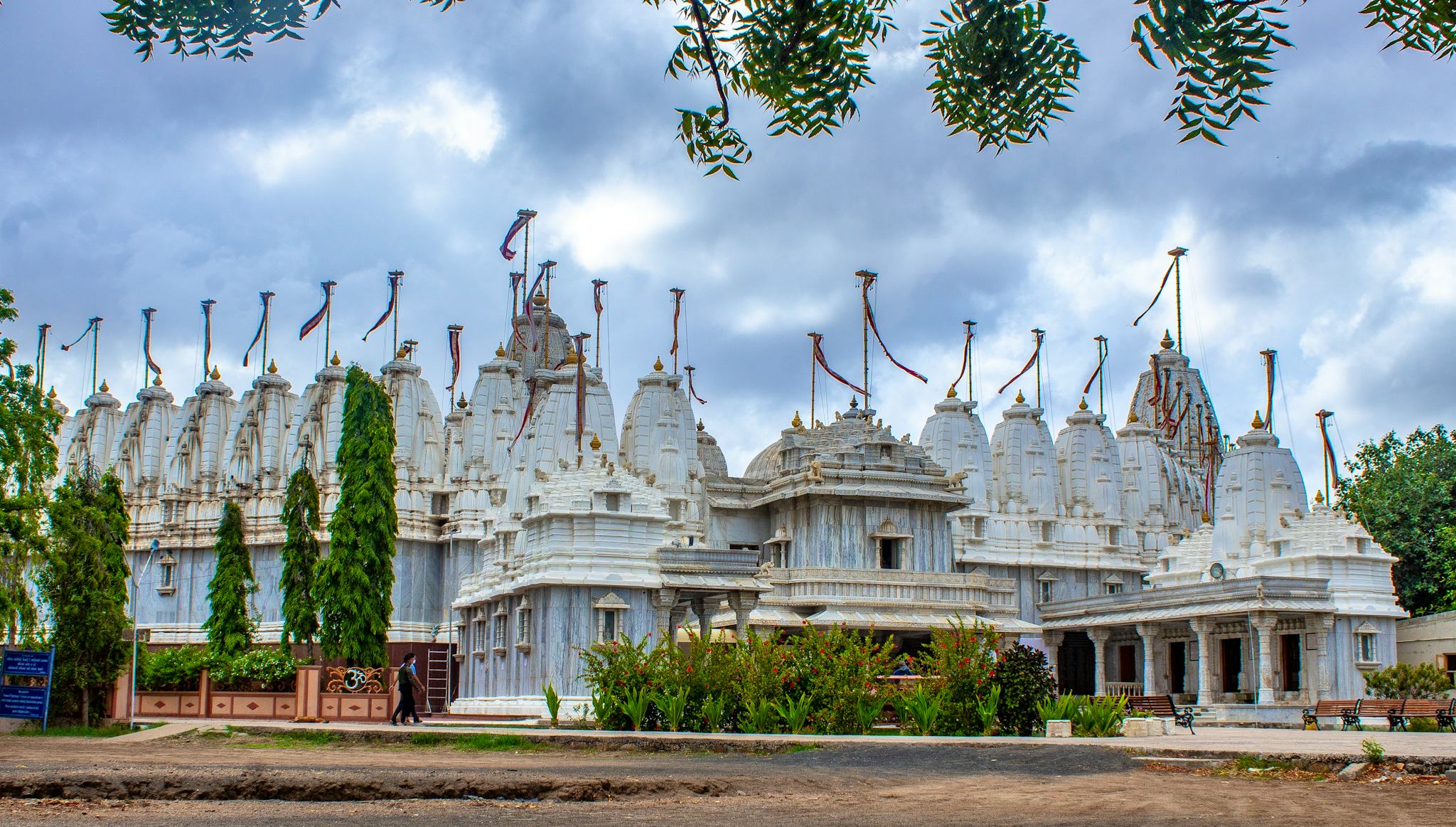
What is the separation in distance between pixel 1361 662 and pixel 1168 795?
28667 millimetres

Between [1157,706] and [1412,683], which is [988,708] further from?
[1412,683]

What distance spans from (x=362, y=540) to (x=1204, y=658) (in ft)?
73.5

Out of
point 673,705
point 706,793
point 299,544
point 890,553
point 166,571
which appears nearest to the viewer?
point 706,793

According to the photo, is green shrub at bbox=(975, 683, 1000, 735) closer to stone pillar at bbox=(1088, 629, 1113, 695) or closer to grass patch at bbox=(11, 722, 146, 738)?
grass patch at bbox=(11, 722, 146, 738)

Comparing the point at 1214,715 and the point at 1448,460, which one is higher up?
the point at 1448,460

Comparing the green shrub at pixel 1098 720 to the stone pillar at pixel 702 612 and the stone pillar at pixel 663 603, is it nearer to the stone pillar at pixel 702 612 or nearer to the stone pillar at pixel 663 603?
the stone pillar at pixel 663 603

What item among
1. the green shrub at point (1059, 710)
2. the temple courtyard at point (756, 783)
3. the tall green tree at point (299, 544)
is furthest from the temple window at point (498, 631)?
the green shrub at point (1059, 710)

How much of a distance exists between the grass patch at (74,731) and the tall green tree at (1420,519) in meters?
40.4

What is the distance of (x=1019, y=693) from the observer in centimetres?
2348

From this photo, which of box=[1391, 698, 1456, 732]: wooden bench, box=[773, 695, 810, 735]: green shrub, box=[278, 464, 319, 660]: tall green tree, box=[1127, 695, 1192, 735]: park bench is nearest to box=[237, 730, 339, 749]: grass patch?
box=[773, 695, 810, 735]: green shrub

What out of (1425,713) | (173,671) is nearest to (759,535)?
(173,671)

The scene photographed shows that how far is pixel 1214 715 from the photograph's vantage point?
125ft

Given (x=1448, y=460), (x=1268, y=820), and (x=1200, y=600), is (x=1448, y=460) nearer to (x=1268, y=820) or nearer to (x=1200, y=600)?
(x=1200, y=600)

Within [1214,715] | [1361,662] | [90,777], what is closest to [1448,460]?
[1361,662]
